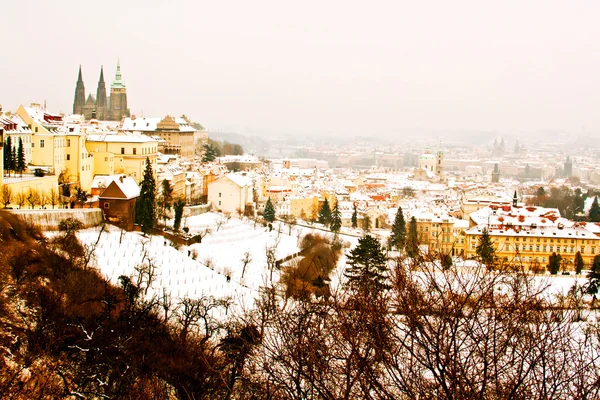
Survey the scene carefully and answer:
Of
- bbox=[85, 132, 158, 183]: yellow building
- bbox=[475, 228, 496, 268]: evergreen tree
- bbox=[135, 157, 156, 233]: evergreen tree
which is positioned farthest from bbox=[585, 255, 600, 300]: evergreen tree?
bbox=[85, 132, 158, 183]: yellow building

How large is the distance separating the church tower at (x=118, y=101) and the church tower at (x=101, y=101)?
42 centimetres

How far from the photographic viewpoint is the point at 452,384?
169 inches

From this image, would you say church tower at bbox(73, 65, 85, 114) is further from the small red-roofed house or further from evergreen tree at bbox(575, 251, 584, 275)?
evergreen tree at bbox(575, 251, 584, 275)

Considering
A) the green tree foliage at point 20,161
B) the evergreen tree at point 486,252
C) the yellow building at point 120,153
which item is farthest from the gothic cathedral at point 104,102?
the evergreen tree at point 486,252

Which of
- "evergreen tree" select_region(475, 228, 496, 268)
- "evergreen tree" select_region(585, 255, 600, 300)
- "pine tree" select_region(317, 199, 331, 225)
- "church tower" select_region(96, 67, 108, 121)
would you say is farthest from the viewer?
"church tower" select_region(96, 67, 108, 121)

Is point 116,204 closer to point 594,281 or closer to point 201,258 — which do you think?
point 201,258

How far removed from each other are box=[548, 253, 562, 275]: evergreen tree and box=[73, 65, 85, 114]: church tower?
35.0 meters

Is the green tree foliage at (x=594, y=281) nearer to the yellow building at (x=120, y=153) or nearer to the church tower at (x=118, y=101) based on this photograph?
the yellow building at (x=120, y=153)

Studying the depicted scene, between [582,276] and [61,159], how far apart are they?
17836 mm

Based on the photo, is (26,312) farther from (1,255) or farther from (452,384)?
(452,384)

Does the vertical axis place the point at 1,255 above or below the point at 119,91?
below

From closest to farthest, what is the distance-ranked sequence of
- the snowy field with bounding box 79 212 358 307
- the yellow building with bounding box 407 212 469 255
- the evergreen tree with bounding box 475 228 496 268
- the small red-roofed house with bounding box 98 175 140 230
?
Answer: the evergreen tree with bounding box 475 228 496 268
the snowy field with bounding box 79 212 358 307
the small red-roofed house with bounding box 98 175 140 230
the yellow building with bounding box 407 212 469 255

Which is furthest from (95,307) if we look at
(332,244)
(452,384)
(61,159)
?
(332,244)

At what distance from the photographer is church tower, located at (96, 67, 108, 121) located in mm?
48250
